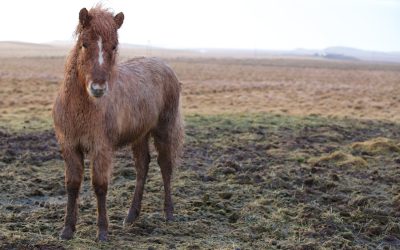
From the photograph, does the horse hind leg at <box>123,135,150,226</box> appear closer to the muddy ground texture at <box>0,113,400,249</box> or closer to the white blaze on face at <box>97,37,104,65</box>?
the muddy ground texture at <box>0,113,400,249</box>

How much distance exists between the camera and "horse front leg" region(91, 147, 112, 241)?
19.2 feet

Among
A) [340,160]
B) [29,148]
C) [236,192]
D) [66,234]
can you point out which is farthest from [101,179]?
[340,160]

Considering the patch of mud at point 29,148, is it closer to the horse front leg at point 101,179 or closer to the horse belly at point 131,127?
the horse belly at point 131,127

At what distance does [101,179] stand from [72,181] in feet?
1.20

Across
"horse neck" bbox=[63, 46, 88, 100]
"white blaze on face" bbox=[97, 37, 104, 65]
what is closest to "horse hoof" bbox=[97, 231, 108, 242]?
"horse neck" bbox=[63, 46, 88, 100]

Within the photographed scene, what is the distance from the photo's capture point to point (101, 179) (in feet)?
19.4

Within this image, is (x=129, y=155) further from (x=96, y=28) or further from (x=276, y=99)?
(x=276, y=99)

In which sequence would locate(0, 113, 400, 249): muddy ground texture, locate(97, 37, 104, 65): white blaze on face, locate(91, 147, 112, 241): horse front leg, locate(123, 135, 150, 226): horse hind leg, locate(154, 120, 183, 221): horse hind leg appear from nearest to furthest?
locate(97, 37, 104, 65): white blaze on face, locate(91, 147, 112, 241): horse front leg, locate(0, 113, 400, 249): muddy ground texture, locate(123, 135, 150, 226): horse hind leg, locate(154, 120, 183, 221): horse hind leg

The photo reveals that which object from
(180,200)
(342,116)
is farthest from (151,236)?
(342,116)

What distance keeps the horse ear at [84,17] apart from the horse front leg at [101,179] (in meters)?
1.40

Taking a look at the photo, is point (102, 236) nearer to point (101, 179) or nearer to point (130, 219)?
point (101, 179)

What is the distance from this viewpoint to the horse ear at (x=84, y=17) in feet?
18.5

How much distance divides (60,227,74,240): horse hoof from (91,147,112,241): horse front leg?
12.6 inches

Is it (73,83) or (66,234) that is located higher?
(73,83)
